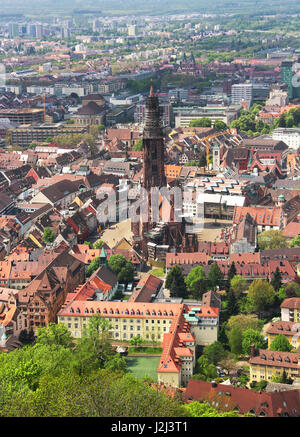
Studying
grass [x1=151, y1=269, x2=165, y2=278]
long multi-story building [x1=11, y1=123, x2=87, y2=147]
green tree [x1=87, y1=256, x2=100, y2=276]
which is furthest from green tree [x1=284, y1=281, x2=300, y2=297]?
long multi-story building [x1=11, y1=123, x2=87, y2=147]

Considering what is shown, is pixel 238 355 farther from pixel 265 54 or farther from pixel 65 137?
pixel 265 54

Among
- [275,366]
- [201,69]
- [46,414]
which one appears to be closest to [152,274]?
[275,366]

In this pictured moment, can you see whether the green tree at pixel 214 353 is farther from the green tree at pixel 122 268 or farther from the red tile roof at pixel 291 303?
the green tree at pixel 122 268

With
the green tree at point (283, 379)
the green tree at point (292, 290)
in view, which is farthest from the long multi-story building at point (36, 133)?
the green tree at point (283, 379)

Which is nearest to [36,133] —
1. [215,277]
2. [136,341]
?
[215,277]

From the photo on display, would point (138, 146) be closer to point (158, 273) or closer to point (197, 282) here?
point (158, 273)

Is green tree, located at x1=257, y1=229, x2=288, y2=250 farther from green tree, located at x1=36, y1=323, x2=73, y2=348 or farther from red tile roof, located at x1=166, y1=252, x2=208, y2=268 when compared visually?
green tree, located at x1=36, y1=323, x2=73, y2=348
